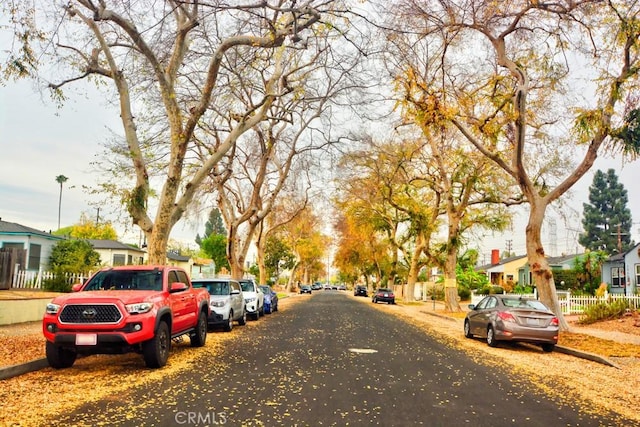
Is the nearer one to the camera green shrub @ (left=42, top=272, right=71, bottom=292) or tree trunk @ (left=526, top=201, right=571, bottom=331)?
tree trunk @ (left=526, top=201, right=571, bottom=331)

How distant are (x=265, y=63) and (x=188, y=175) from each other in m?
8.84

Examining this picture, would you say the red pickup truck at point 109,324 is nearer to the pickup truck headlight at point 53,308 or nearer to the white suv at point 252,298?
the pickup truck headlight at point 53,308

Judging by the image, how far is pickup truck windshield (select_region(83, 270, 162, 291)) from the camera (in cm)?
1107

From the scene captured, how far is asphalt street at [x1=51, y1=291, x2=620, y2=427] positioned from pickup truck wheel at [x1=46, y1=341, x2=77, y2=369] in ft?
7.16

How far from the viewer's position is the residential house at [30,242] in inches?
1262

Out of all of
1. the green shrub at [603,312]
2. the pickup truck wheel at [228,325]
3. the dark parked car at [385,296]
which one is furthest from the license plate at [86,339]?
the dark parked car at [385,296]

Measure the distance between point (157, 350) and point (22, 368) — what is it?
222 centimetres

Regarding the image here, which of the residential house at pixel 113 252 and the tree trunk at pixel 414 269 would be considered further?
the residential house at pixel 113 252

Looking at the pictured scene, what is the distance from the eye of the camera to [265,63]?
21578mm

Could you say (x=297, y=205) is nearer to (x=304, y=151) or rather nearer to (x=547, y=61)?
(x=304, y=151)

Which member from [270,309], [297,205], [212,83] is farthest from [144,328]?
[297,205]

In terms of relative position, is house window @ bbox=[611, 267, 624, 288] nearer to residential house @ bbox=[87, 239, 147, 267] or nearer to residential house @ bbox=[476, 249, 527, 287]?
residential house @ bbox=[476, 249, 527, 287]

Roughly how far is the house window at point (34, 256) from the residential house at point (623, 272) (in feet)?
124

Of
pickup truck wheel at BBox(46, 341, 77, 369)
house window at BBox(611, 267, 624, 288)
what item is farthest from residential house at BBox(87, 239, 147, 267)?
house window at BBox(611, 267, 624, 288)
